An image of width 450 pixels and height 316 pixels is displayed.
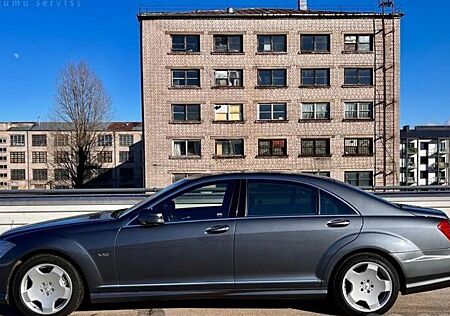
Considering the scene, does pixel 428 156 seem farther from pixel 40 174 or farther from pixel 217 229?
pixel 217 229

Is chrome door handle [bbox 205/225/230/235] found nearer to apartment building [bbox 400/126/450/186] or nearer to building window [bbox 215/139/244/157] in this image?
building window [bbox 215/139/244/157]

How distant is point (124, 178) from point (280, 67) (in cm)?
4096

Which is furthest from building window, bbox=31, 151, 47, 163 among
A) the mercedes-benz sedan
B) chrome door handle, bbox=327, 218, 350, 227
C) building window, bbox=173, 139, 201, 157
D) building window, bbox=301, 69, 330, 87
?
chrome door handle, bbox=327, 218, 350, 227

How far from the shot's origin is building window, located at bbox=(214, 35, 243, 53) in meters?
32.0

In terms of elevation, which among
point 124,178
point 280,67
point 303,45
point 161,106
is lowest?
point 124,178

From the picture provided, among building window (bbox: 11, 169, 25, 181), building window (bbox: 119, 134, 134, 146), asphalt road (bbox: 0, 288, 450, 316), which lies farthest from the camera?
building window (bbox: 119, 134, 134, 146)

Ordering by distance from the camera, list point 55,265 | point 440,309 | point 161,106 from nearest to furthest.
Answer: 1. point 55,265
2. point 440,309
3. point 161,106

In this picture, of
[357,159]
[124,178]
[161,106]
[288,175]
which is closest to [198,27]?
[161,106]

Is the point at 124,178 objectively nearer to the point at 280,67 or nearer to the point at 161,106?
the point at 161,106

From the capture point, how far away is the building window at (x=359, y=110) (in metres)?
32.6

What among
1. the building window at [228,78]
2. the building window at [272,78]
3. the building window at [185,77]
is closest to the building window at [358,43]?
the building window at [272,78]

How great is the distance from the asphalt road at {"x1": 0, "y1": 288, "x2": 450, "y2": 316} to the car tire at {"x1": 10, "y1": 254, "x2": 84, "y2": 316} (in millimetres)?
223

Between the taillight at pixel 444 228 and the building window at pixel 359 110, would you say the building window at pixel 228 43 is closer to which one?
the building window at pixel 359 110

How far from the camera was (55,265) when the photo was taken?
364cm
